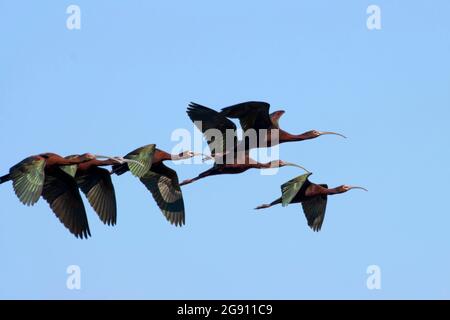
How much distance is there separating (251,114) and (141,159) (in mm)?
2982

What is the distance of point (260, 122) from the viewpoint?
36.2 meters

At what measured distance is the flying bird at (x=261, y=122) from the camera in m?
35.6

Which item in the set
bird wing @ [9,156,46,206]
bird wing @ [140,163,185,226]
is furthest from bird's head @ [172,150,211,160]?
bird wing @ [9,156,46,206]

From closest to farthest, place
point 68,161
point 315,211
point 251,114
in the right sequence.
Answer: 1. point 68,161
2. point 251,114
3. point 315,211

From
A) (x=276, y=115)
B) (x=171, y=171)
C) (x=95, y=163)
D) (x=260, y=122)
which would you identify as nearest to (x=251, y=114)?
(x=260, y=122)

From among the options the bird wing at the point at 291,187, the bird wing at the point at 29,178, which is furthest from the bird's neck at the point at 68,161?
the bird wing at the point at 291,187

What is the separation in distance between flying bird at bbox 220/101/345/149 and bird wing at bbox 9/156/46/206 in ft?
17.2

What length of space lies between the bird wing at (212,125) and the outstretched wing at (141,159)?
1.62 m

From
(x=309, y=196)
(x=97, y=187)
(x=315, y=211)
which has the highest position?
(x=97, y=187)

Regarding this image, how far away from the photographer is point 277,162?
124ft

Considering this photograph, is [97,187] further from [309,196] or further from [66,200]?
[309,196]
